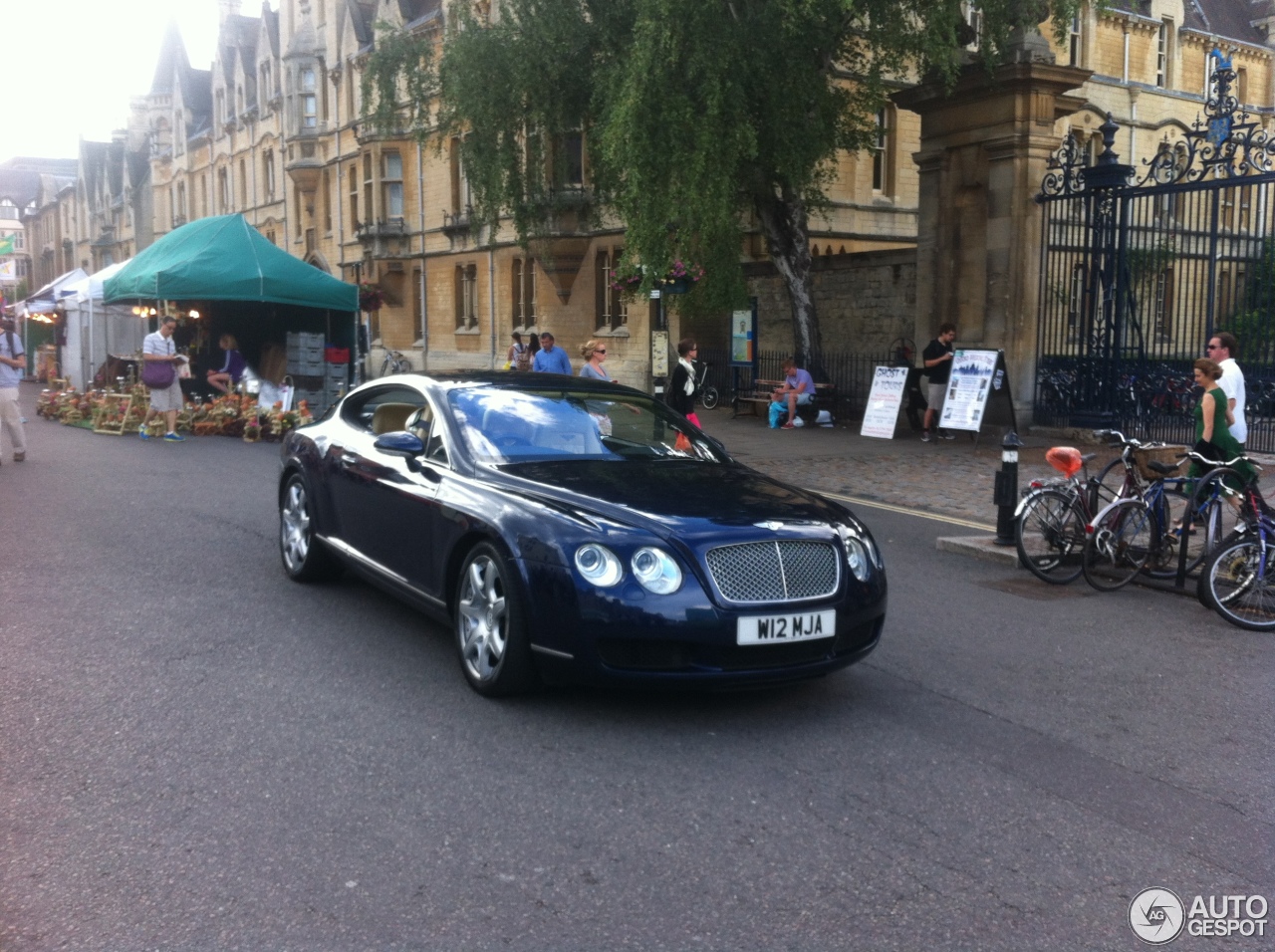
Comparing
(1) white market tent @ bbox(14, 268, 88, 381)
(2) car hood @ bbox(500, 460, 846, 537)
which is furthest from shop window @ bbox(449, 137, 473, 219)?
(2) car hood @ bbox(500, 460, 846, 537)

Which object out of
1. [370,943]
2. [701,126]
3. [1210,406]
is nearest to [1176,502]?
[1210,406]

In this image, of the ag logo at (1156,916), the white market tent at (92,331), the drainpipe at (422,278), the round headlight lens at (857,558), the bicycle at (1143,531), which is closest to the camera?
the ag logo at (1156,916)

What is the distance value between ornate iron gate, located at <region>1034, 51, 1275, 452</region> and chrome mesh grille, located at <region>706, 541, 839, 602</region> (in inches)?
442

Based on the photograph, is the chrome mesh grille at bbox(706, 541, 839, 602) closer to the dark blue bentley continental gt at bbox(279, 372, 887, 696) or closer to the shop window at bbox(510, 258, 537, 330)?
the dark blue bentley continental gt at bbox(279, 372, 887, 696)

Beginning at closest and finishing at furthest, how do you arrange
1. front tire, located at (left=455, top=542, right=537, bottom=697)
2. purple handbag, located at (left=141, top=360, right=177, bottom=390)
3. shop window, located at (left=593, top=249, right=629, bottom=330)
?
front tire, located at (left=455, top=542, right=537, bottom=697)
purple handbag, located at (left=141, top=360, right=177, bottom=390)
shop window, located at (left=593, top=249, right=629, bottom=330)

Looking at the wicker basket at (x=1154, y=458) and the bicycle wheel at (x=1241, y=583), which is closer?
the bicycle wheel at (x=1241, y=583)

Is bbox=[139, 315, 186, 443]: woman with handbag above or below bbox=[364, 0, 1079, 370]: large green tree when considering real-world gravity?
below

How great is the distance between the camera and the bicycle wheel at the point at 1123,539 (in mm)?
8352

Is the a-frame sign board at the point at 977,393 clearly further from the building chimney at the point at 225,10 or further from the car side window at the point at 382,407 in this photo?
the building chimney at the point at 225,10

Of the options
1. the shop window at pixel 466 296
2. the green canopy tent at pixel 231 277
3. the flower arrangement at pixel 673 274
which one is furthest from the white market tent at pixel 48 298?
the flower arrangement at pixel 673 274

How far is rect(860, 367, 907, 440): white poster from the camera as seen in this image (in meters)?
Result: 18.9

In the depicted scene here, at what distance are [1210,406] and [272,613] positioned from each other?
6380mm

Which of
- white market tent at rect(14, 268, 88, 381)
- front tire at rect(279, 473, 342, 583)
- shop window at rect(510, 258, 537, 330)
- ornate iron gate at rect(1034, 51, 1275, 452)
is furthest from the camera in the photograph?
shop window at rect(510, 258, 537, 330)

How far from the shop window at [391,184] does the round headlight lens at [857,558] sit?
37777 millimetres
